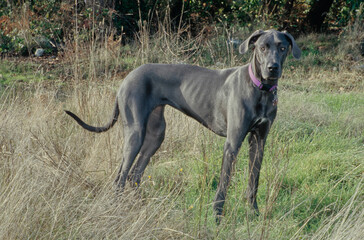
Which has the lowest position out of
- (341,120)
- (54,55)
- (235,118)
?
(54,55)

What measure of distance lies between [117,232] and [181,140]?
6.93 ft

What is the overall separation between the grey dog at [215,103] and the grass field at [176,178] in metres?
0.16

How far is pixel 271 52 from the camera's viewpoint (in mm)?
3371

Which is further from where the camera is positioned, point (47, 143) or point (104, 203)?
point (47, 143)

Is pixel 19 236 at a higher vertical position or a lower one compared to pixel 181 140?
higher

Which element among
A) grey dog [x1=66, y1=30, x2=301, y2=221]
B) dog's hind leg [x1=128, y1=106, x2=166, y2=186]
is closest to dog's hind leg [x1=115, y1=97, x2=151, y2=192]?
grey dog [x1=66, y1=30, x2=301, y2=221]

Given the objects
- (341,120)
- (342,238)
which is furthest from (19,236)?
(341,120)

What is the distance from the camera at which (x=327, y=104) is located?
6.75 m

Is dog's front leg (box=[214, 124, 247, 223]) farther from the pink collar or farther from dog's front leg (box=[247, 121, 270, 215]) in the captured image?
the pink collar

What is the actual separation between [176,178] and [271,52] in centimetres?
140

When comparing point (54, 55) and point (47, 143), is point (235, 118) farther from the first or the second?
point (54, 55)

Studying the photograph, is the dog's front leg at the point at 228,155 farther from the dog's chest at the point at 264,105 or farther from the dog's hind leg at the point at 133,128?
the dog's hind leg at the point at 133,128

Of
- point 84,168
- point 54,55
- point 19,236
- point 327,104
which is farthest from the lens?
point 54,55

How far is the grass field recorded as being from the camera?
274 centimetres
